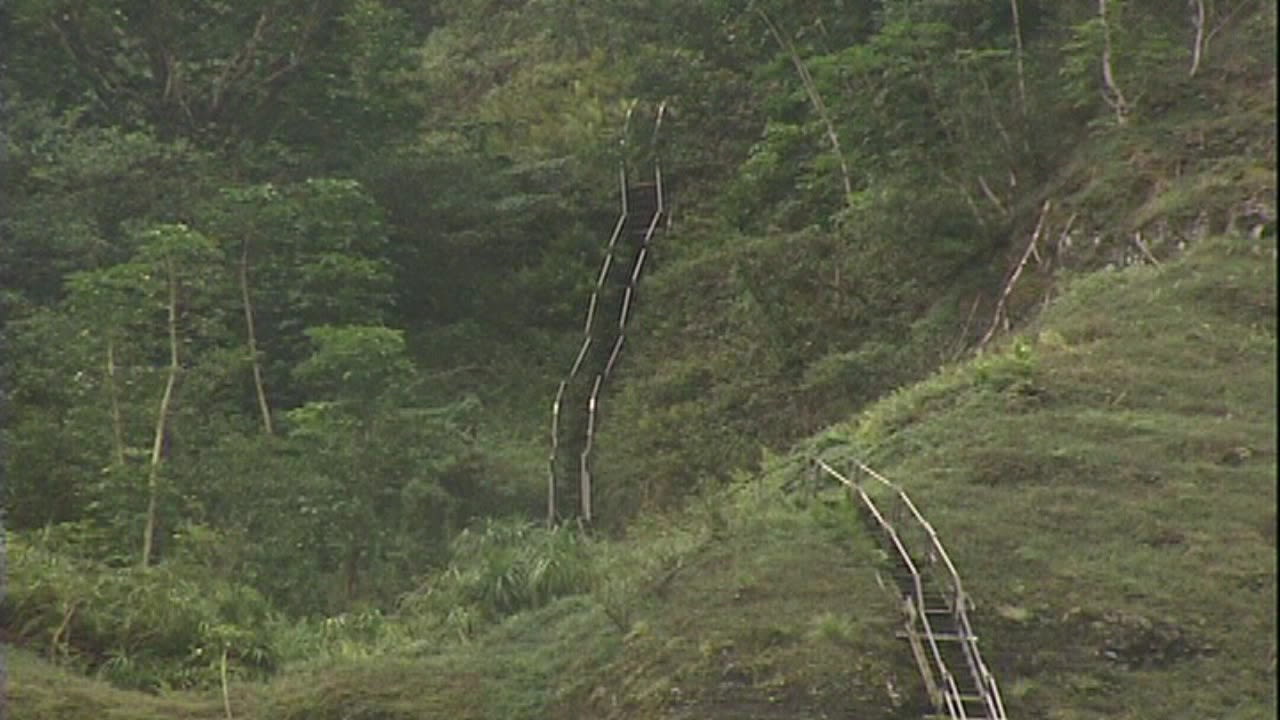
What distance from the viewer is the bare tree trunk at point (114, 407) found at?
16.4 m

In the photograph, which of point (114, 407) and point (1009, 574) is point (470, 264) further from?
point (1009, 574)

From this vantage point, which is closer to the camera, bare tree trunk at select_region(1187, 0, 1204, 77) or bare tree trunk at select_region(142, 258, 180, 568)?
bare tree trunk at select_region(142, 258, 180, 568)

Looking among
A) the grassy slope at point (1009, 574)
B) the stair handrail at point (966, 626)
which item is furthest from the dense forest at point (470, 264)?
the stair handrail at point (966, 626)

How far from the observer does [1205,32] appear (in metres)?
17.7

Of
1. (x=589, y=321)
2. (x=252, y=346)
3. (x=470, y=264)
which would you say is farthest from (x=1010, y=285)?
(x=470, y=264)

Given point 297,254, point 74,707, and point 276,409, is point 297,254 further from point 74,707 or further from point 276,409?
point 74,707

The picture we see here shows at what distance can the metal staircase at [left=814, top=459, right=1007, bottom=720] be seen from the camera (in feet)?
33.4

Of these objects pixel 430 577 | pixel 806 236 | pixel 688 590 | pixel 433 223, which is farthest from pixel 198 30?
pixel 688 590

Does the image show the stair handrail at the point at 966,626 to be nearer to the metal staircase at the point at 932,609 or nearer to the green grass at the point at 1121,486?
the metal staircase at the point at 932,609

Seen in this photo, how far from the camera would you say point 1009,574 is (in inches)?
446

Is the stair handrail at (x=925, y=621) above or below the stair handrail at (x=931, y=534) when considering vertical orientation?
below

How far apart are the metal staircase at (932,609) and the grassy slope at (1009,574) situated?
0.16 m

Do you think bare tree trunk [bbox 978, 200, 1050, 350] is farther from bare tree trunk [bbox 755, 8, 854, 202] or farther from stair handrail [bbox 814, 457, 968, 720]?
stair handrail [bbox 814, 457, 968, 720]

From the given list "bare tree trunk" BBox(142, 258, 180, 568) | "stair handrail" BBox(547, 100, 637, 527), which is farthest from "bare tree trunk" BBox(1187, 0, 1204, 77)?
"bare tree trunk" BBox(142, 258, 180, 568)
